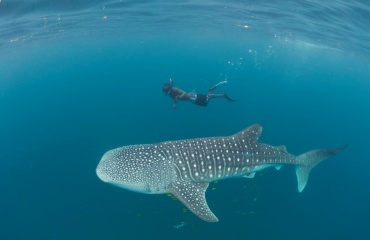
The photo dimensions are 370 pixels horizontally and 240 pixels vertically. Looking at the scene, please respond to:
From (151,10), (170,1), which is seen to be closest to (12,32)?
(151,10)

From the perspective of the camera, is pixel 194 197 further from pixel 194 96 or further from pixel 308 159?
pixel 194 96

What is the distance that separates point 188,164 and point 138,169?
121cm

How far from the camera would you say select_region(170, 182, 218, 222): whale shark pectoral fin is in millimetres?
6414

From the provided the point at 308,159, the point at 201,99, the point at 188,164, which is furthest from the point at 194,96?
the point at 188,164

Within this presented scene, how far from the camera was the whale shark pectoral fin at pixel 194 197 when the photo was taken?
641 cm

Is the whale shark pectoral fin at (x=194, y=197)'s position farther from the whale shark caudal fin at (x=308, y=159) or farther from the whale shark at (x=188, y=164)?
the whale shark caudal fin at (x=308, y=159)

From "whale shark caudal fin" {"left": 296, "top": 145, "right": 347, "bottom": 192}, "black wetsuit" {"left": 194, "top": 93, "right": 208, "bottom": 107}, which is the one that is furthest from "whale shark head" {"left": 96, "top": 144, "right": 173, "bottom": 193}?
"black wetsuit" {"left": 194, "top": 93, "right": 208, "bottom": 107}

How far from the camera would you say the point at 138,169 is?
670 cm

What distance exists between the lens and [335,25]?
18.4 meters

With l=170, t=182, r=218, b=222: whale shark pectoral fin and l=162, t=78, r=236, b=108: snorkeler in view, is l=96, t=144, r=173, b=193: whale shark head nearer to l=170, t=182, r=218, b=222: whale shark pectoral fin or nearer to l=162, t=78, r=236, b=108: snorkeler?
l=170, t=182, r=218, b=222: whale shark pectoral fin

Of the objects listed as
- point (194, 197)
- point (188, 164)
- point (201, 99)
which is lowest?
point (194, 197)

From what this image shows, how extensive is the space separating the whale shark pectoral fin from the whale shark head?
1.02 ft

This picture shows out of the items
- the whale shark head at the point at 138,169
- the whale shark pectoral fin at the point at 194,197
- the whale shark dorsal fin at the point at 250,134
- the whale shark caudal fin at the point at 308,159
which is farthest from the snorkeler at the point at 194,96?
the whale shark pectoral fin at the point at 194,197

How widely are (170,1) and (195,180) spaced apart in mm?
13595
